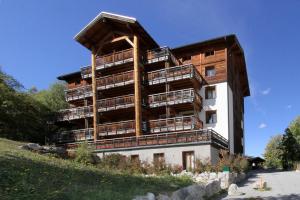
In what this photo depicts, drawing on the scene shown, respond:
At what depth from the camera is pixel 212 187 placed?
1766cm

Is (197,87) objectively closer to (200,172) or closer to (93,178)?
(200,172)

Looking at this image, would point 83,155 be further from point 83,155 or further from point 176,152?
point 176,152

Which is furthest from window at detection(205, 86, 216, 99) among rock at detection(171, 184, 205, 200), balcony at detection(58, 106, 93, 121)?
rock at detection(171, 184, 205, 200)

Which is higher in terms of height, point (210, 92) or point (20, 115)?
point (210, 92)

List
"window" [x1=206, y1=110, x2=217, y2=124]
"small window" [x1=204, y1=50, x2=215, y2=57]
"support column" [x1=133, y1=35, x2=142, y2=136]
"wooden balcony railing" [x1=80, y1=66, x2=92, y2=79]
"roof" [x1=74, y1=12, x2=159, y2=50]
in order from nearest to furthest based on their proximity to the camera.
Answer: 1. "support column" [x1=133, y1=35, x2=142, y2=136]
2. "window" [x1=206, y1=110, x2=217, y2=124]
3. "roof" [x1=74, y1=12, x2=159, y2=50]
4. "small window" [x1=204, y1=50, x2=215, y2=57]
5. "wooden balcony railing" [x1=80, y1=66, x2=92, y2=79]

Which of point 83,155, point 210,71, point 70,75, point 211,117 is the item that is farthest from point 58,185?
point 70,75

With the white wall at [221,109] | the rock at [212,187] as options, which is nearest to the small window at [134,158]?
the white wall at [221,109]

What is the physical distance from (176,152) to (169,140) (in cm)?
122

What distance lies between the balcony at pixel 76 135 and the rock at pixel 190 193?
19142 millimetres

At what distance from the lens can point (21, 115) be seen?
31.4 meters

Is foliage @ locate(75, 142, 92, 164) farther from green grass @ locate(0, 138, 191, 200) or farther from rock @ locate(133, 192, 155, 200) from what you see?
rock @ locate(133, 192, 155, 200)

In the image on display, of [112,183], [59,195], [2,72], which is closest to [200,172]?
[112,183]

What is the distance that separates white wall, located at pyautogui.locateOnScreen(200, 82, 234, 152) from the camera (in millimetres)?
29406

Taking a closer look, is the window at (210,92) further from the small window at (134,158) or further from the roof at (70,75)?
the roof at (70,75)
